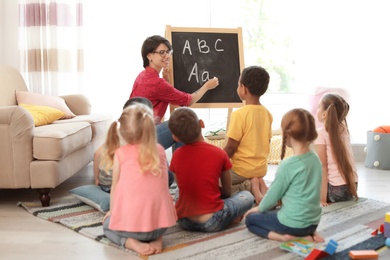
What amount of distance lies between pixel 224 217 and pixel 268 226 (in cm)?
23

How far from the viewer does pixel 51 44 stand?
4.78m

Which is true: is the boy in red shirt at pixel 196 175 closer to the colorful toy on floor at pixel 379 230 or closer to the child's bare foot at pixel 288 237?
the child's bare foot at pixel 288 237

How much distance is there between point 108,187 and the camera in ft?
10.5

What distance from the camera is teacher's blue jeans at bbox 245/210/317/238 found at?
2.51 m

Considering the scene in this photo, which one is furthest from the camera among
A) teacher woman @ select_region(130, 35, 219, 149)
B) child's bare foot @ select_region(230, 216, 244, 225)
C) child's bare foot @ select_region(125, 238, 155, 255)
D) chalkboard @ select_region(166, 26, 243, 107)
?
chalkboard @ select_region(166, 26, 243, 107)

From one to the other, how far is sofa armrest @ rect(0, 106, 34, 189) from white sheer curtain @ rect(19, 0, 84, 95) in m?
1.71

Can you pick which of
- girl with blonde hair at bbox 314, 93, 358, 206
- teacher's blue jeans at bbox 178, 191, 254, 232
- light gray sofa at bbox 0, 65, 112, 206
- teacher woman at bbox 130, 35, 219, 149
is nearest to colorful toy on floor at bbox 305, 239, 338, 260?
teacher's blue jeans at bbox 178, 191, 254, 232

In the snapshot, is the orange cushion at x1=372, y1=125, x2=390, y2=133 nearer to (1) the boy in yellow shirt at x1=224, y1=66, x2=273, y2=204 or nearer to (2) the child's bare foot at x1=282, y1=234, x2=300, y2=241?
(1) the boy in yellow shirt at x1=224, y1=66, x2=273, y2=204

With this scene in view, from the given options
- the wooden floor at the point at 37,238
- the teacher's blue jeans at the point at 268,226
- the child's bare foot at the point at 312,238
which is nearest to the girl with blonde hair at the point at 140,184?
the wooden floor at the point at 37,238

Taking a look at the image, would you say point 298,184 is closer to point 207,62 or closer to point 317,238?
point 317,238

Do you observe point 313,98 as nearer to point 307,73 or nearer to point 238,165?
point 307,73

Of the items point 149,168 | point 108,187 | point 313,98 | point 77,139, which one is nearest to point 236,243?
point 149,168

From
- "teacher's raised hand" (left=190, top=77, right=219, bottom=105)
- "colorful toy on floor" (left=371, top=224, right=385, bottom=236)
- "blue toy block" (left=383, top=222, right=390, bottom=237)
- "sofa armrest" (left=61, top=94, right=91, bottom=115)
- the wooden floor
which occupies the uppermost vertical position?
"teacher's raised hand" (left=190, top=77, right=219, bottom=105)

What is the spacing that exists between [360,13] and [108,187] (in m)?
3.08
